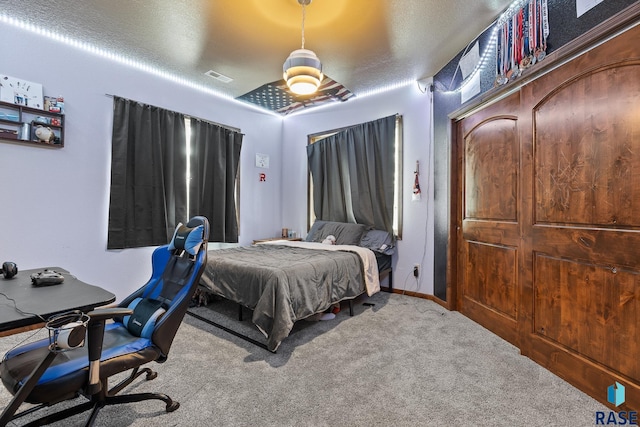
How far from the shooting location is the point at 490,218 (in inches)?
105

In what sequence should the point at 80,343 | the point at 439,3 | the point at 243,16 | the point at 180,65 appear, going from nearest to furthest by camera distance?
the point at 80,343 < the point at 439,3 < the point at 243,16 < the point at 180,65

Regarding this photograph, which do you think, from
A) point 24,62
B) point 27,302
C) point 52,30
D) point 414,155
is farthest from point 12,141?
point 414,155

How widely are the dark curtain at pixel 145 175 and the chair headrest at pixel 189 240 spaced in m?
1.98

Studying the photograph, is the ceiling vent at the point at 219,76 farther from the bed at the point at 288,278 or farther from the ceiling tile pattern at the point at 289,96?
the bed at the point at 288,278

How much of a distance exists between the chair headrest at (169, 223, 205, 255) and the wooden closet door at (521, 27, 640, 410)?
91.9 inches

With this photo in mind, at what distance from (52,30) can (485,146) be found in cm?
429

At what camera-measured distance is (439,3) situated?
234 cm

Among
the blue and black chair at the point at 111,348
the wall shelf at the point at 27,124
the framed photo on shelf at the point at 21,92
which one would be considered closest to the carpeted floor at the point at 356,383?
the blue and black chair at the point at 111,348

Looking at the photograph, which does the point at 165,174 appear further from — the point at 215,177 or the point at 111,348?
the point at 111,348

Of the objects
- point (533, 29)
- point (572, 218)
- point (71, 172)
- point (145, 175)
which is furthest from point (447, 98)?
point (71, 172)

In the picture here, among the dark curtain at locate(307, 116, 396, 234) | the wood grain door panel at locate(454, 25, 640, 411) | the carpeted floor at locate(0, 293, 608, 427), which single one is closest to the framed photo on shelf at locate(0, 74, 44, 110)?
the carpeted floor at locate(0, 293, 608, 427)

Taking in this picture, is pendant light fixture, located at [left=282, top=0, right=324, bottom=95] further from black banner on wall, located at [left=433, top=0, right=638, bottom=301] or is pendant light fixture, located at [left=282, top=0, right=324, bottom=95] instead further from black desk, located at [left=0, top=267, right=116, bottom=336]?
black desk, located at [left=0, top=267, right=116, bottom=336]

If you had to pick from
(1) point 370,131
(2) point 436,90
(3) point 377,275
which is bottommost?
(3) point 377,275

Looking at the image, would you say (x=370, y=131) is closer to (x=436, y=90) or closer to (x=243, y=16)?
(x=436, y=90)
